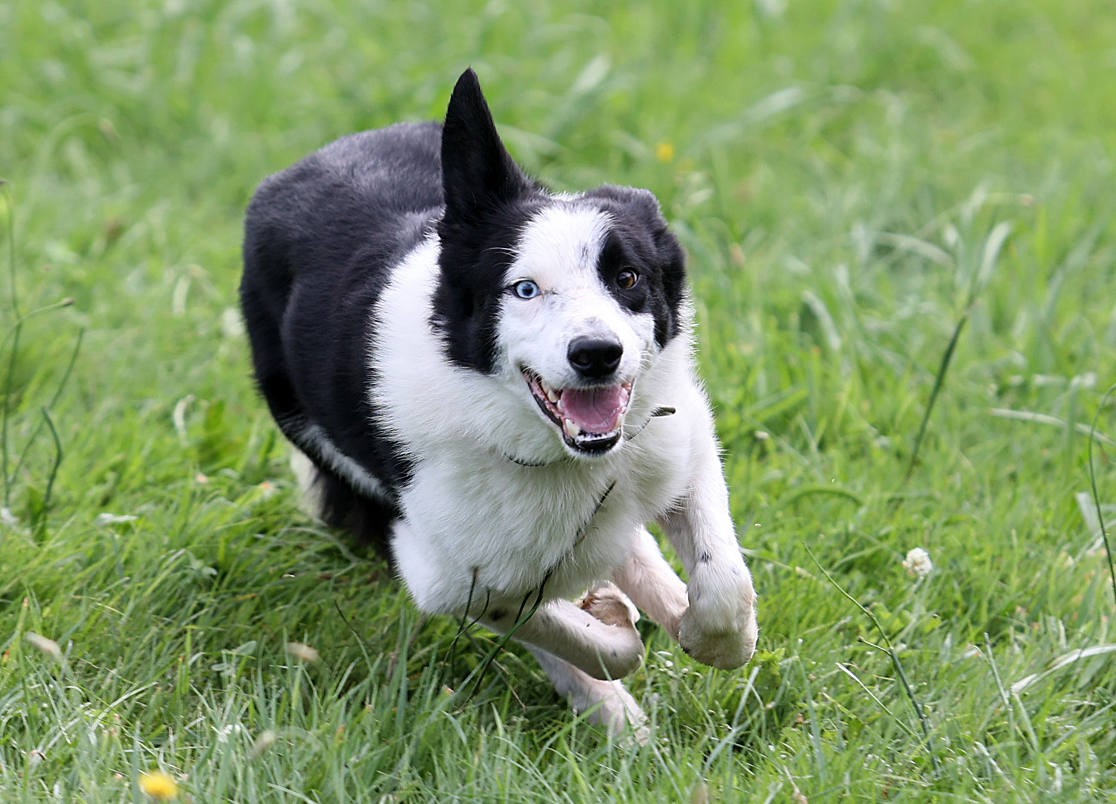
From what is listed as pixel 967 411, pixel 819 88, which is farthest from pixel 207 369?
pixel 819 88

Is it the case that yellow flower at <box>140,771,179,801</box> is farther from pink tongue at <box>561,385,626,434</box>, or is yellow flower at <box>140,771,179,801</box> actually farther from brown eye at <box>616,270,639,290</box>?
brown eye at <box>616,270,639,290</box>

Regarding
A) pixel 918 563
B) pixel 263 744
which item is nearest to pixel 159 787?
pixel 263 744

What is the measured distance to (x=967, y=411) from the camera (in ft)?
13.6

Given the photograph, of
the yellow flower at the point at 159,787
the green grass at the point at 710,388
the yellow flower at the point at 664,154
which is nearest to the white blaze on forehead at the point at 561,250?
the green grass at the point at 710,388

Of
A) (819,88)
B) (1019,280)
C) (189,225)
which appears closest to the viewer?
(1019,280)

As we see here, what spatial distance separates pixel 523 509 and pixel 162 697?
0.86m

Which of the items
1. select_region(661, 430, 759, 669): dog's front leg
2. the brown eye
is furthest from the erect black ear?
select_region(661, 430, 759, 669): dog's front leg

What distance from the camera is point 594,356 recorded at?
251 centimetres

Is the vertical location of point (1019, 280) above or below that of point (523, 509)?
below

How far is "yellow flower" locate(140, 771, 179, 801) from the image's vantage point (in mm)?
2307

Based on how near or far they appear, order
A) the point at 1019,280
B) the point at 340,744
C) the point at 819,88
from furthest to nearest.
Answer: the point at 819,88, the point at 1019,280, the point at 340,744

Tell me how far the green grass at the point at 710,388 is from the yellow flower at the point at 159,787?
9 centimetres

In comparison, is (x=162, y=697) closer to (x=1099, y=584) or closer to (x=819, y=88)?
(x=1099, y=584)

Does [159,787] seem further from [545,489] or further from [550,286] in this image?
[550,286]
